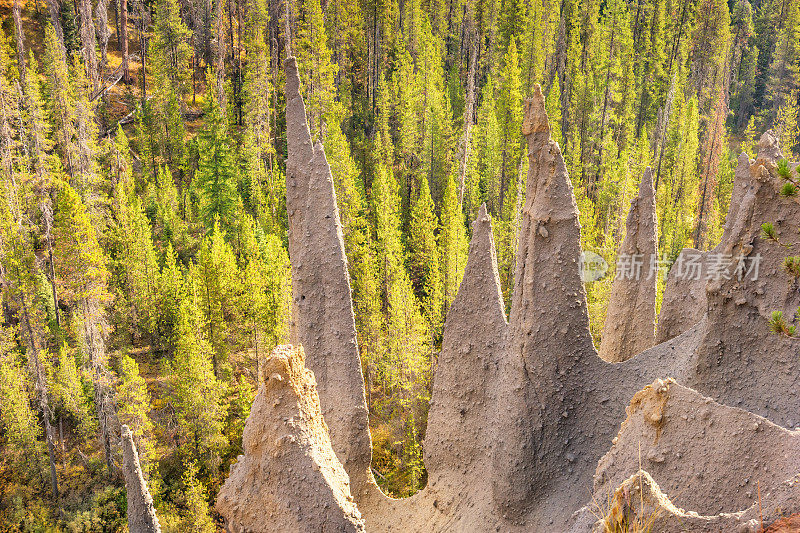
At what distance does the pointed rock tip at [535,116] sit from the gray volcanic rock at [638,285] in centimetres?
469

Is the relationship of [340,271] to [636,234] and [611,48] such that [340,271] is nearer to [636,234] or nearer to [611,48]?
[636,234]

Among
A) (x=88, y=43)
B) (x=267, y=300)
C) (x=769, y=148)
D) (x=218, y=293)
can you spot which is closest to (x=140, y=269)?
(x=218, y=293)

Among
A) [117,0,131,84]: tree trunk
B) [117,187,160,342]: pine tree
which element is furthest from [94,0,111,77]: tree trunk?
[117,187,160,342]: pine tree

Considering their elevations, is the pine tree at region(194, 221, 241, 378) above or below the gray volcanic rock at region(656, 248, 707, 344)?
below

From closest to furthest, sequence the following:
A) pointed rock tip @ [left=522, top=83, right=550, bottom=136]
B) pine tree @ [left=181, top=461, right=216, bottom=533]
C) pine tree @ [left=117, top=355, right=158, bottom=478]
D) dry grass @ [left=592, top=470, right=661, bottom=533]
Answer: dry grass @ [left=592, top=470, right=661, bottom=533] → pointed rock tip @ [left=522, top=83, right=550, bottom=136] → pine tree @ [left=181, top=461, right=216, bottom=533] → pine tree @ [left=117, top=355, right=158, bottom=478]

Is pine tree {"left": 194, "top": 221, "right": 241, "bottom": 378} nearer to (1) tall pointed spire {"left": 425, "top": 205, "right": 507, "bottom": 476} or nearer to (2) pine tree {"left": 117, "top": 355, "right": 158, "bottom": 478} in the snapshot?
(2) pine tree {"left": 117, "top": 355, "right": 158, "bottom": 478}

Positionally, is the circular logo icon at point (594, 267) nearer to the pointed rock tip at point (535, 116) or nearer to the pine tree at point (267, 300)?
the pine tree at point (267, 300)

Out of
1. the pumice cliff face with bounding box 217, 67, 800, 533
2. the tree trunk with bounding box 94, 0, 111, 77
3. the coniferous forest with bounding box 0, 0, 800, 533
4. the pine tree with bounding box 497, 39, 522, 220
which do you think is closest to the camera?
the pumice cliff face with bounding box 217, 67, 800, 533

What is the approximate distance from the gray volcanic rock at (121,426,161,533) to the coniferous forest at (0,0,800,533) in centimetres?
1576

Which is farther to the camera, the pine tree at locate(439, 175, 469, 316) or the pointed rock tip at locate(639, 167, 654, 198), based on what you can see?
the pine tree at locate(439, 175, 469, 316)

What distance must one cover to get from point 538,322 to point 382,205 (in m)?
22.7

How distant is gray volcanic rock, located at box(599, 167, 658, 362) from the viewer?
48.4 ft

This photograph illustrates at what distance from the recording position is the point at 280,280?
2947 cm

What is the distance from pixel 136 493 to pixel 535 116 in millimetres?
9264
